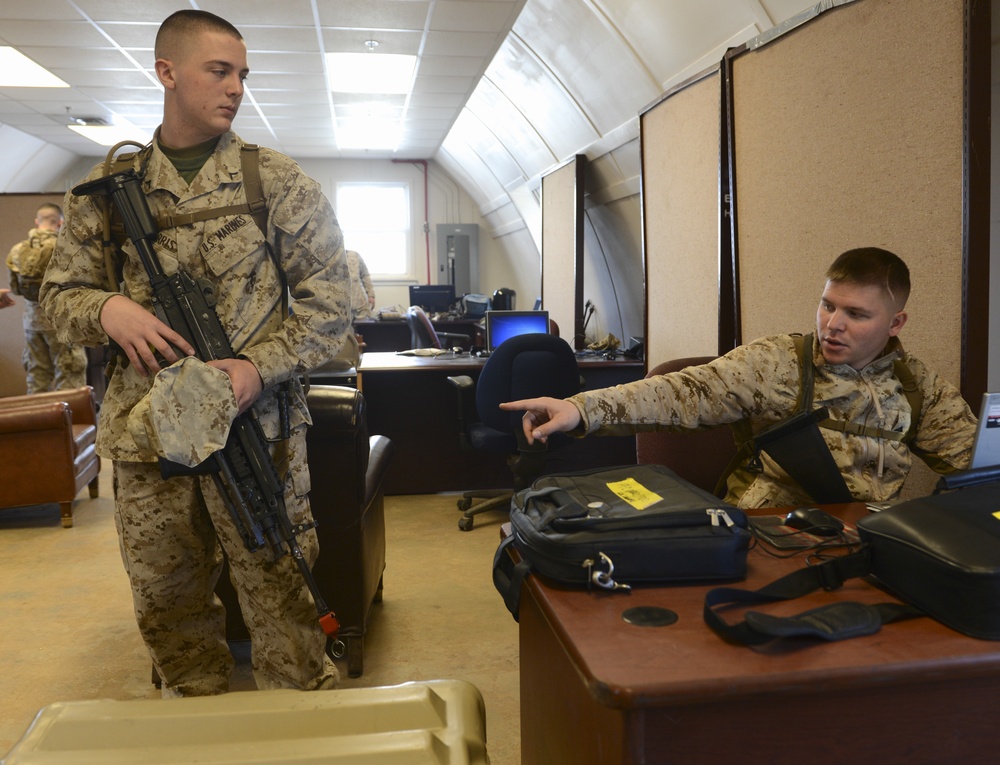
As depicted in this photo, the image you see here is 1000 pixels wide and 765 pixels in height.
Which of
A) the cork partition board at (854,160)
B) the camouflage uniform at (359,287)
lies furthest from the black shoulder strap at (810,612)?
the camouflage uniform at (359,287)

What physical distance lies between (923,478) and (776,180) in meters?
1.21

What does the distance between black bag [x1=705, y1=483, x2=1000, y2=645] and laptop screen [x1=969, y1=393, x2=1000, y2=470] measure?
0.23 metres

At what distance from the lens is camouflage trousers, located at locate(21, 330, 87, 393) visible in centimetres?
600

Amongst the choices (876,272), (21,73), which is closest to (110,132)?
(21,73)

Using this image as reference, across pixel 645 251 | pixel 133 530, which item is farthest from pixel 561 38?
pixel 133 530

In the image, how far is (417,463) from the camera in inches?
171

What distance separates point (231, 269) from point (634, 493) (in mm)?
981

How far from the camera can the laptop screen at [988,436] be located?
131cm

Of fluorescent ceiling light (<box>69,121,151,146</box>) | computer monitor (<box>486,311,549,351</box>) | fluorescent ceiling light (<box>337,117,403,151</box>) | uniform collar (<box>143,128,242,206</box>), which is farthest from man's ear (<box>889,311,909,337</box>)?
fluorescent ceiling light (<box>69,121,151,146</box>)

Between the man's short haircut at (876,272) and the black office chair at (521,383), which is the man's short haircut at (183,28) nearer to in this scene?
the man's short haircut at (876,272)

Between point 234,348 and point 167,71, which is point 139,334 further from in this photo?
point 167,71

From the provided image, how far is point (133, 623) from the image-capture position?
106 inches

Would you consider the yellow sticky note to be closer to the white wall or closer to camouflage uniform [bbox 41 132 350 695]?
camouflage uniform [bbox 41 132 350 695]

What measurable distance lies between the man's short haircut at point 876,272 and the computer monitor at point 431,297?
758 cm
